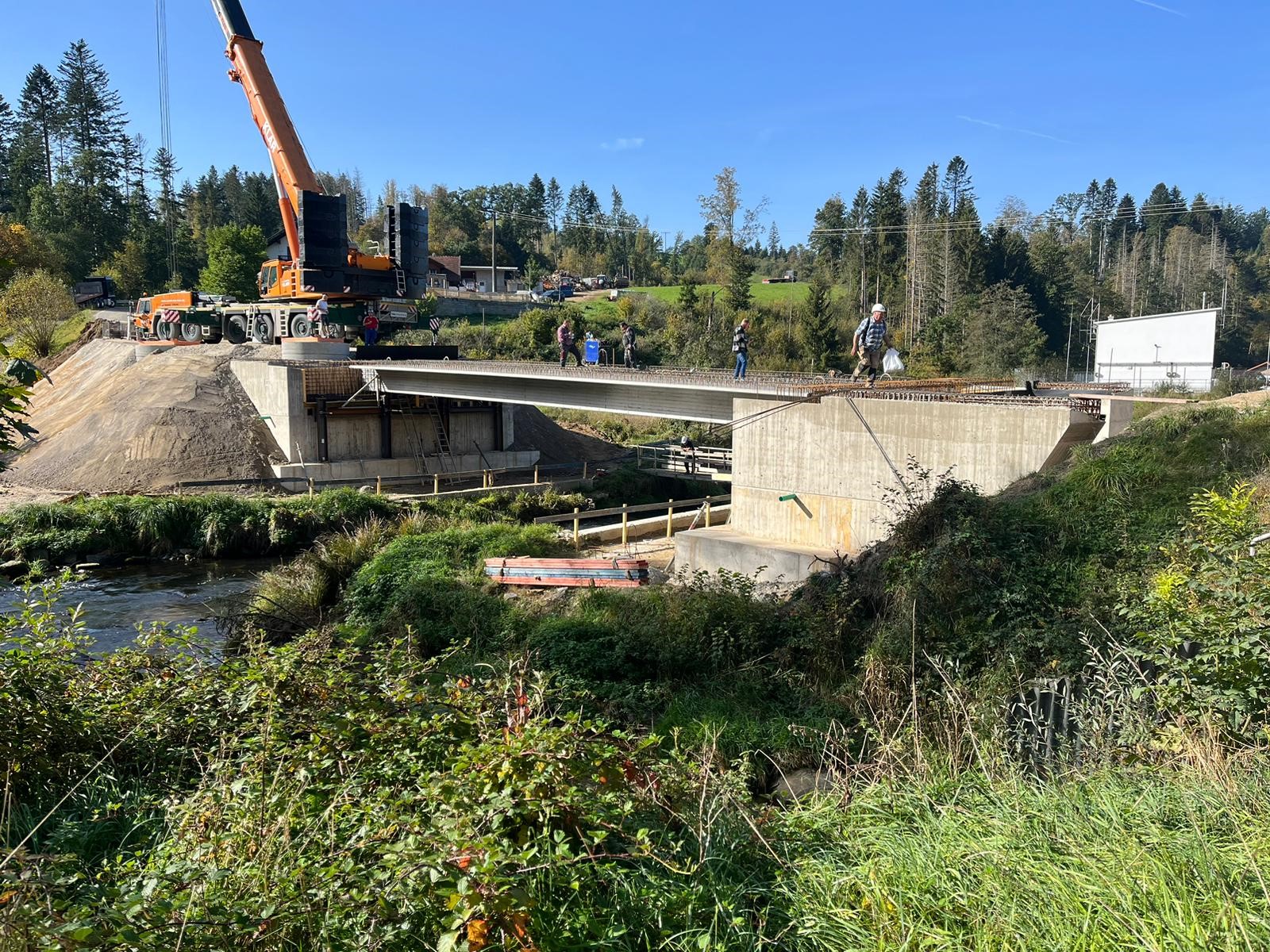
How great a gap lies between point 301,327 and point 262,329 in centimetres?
317

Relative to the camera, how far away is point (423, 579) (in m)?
17.2

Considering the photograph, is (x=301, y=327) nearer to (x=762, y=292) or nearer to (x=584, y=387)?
(x=584, y=387)

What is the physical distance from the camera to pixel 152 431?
99.1 ft

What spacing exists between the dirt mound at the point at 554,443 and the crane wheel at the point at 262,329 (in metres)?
11.1

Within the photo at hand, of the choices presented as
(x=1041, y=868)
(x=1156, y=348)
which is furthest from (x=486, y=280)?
(x=1041, y=868)

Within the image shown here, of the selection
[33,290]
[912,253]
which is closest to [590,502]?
[33,290]

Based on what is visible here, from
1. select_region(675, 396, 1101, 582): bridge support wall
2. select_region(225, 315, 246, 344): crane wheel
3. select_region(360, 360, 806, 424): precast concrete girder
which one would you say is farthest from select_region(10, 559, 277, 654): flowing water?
select_region(225, 315, 246, 344): crane wheel

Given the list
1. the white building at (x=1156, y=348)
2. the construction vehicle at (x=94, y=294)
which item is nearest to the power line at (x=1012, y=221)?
the white building at (x=1156, y=348)

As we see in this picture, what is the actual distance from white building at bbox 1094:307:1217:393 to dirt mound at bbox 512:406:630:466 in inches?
808

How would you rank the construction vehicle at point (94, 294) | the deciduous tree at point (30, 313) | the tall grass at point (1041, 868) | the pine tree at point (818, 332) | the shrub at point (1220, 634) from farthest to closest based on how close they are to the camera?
the construction vehicle at point (94, 294) < the pine tree at point (818, 332) < the deciduous tree at point (30, 313) < the shrub at point (1220, 634) < the tall grass at point (1041, 868)

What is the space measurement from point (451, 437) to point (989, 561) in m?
26.9

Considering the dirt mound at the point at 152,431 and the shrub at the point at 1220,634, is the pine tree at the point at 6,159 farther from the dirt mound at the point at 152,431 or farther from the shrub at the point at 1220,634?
the shrub at the point at 1220,634

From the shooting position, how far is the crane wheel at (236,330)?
38.5m

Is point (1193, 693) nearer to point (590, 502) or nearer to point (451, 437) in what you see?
point (590, 502)
